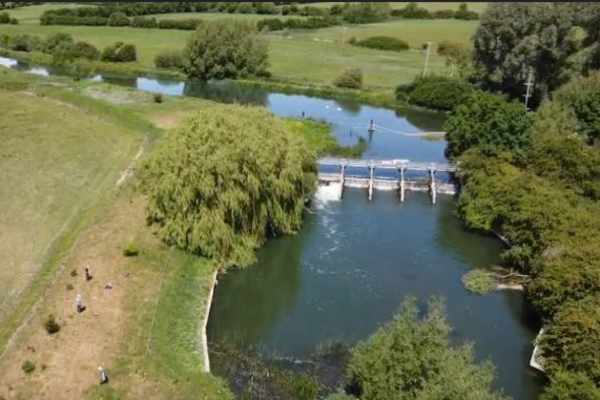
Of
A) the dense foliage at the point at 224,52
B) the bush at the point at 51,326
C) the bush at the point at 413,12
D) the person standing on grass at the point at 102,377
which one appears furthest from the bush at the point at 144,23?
the person standing on grass at the point at 102,377

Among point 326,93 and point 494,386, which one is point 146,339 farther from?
point 326,93

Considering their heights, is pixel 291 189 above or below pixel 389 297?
above

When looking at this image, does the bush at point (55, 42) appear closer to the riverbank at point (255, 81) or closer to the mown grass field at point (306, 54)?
the riverbank at point (255, 81)

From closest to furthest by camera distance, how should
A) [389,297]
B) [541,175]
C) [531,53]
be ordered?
1. [389,297]
2. [541,175]
3. [531,53]

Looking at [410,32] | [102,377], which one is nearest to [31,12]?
[410,32]

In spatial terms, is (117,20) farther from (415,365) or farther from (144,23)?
(415,365)

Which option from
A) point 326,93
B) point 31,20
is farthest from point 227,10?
point 326,93

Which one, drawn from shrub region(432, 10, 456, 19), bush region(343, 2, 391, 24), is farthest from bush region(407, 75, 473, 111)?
shrub region(432, 10, 456, 19)
